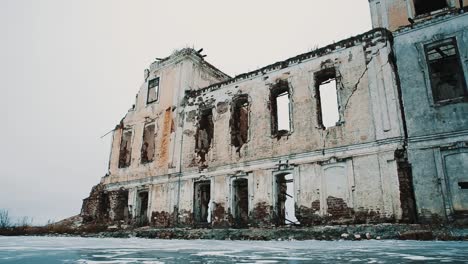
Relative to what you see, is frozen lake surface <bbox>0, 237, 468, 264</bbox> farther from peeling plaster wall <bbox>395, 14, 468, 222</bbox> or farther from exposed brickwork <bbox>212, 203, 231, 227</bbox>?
exposed brickwork <bbox>212, 203, 231, 227</bbox>

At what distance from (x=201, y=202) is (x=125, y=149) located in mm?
6846

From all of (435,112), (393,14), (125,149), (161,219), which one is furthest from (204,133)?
(435,112)

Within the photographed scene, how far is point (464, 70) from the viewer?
35.2 feet

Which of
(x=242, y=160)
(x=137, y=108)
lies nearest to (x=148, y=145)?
(x=137, y=108)

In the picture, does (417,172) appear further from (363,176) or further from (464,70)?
(464,70)

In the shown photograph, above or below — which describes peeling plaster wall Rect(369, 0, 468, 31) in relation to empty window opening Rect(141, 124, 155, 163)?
above

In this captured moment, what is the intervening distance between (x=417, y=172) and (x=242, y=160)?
21.7 feet

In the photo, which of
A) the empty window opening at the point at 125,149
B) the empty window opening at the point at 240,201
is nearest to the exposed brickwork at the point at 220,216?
the empty window opening at the point at 240,201

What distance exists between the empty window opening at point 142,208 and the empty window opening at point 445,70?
1421cm

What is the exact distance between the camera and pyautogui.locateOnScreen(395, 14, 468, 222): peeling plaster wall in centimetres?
979

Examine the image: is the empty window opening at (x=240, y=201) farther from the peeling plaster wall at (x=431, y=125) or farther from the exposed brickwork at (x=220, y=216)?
the peeling plaster wall at (x=431, y=125)

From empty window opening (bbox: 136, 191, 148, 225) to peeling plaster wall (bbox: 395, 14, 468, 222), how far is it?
1303 cm

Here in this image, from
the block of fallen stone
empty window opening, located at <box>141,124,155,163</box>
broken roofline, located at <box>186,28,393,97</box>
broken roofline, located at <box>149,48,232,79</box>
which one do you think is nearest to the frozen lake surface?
the block of fallen stone

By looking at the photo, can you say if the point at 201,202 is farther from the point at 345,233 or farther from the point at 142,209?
the point at 345,233
